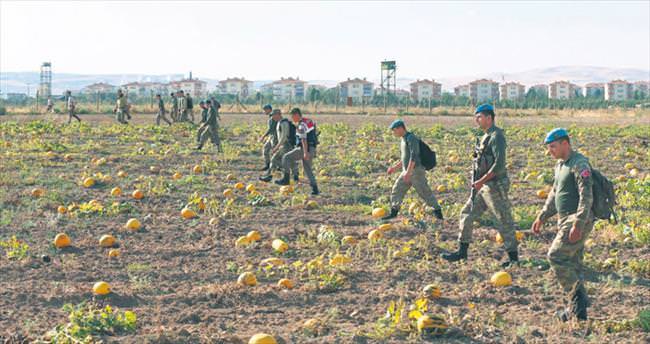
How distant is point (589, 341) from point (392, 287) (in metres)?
2.24

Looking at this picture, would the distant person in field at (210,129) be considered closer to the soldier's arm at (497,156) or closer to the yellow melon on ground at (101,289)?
the soldier's arm at (497,156)

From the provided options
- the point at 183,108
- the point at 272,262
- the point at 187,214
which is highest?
the point at 183,108

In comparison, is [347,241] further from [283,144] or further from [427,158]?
[283,144]

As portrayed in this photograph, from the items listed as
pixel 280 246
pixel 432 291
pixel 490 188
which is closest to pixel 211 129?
pixel 280 246

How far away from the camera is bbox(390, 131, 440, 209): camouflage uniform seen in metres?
11.1

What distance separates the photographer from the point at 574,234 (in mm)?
6652

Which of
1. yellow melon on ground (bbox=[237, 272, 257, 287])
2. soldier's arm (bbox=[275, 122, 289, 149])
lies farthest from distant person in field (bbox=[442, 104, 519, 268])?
soldier's arm (bbox=[275, 122, 289, 149])

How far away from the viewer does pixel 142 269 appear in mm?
8852

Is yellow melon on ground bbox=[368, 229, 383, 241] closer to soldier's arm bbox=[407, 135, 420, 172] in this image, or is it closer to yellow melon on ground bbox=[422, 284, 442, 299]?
soldier's arm bbox=[407, 135, 420, 172]

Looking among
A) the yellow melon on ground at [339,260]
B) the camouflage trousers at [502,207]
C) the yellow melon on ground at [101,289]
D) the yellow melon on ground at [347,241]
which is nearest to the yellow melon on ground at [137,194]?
the yellow melon on ground at [347,241]

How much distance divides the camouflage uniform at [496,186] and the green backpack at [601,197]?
83.4 inches

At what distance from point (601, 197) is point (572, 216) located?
0.28 m

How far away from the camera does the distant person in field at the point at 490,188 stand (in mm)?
8844

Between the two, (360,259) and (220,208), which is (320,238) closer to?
(360,259)
